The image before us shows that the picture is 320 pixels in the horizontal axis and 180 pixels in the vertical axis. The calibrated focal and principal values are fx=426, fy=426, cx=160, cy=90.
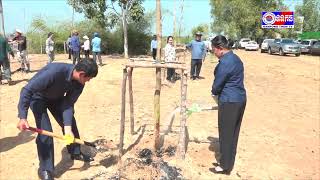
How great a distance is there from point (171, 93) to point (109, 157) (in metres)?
6.01

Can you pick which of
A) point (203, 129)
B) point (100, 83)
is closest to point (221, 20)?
point (100, 83)

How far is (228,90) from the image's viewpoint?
5582 mm

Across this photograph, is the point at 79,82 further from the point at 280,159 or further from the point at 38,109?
the point at 280,159

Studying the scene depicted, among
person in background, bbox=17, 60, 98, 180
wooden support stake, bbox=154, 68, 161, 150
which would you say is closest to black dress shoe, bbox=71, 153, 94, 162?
person in background, bbox=17, 60, 98, 180

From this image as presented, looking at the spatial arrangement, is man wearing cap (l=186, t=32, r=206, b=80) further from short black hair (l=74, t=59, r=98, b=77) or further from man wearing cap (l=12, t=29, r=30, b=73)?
short black hair (l=74, t=59, r=98, b=77)

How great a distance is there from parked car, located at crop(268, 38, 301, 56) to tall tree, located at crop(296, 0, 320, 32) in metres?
36.7

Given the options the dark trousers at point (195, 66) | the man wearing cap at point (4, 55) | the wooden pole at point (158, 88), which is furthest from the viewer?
the dark trousers at point (195, 66)

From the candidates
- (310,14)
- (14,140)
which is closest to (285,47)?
(14,140)

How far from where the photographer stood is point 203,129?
8047 millimetres

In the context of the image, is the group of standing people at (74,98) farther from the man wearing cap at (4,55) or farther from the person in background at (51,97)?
the man wearing cap at (4,55)

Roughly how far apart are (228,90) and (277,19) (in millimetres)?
52461

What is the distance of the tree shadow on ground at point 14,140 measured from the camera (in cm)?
682

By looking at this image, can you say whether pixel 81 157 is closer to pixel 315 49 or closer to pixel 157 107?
pixel 157 107

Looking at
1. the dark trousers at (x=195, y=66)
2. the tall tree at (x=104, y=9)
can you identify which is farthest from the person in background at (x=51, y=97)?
the tall tree at (x=104, y=9)
